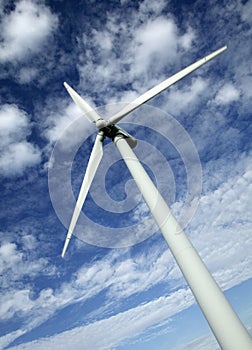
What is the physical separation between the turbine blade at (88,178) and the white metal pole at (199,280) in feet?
27.3

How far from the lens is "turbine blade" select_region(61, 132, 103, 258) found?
25484 mm

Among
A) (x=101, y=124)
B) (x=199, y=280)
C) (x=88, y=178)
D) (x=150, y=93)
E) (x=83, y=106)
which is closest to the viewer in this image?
(x=199, y=280)

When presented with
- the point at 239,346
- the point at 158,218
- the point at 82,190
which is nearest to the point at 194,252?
the point at 158,218

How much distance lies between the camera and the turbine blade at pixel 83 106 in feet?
95.3

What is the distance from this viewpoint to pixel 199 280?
44.3 feet

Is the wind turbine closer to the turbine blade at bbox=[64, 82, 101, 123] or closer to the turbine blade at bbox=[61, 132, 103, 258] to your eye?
the turbine blade at bbox=[61, 132, 103, 258]

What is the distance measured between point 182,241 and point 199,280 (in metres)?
2.26

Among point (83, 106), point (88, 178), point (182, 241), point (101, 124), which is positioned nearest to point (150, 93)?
point (101, 124)

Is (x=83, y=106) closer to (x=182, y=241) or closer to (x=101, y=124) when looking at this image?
(x=101, y=124)

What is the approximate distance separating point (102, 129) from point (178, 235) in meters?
14.7

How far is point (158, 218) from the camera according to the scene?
53.8 ft

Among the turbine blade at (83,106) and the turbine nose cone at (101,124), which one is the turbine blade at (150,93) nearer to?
the turbine nose cone at (101,124)

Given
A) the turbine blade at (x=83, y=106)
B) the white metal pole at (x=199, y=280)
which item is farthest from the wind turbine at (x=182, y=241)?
the turbine blade at (x=83, y=106)

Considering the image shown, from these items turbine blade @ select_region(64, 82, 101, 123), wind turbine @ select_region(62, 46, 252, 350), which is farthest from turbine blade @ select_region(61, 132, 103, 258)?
turbine blade @ select_region(64, 82, 101, 123)
